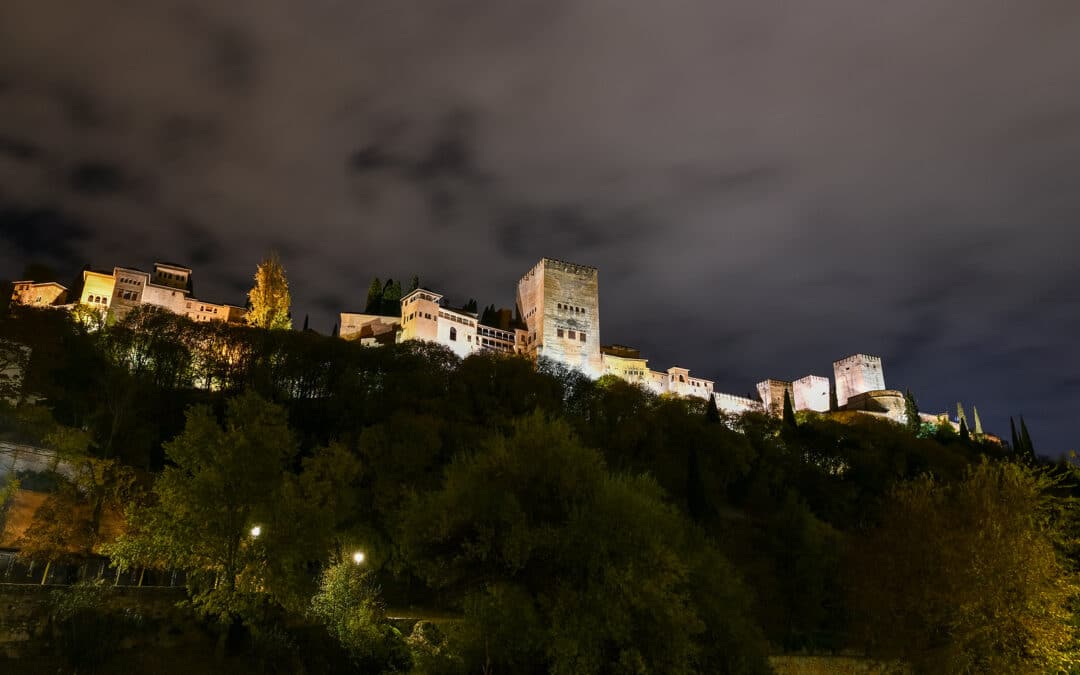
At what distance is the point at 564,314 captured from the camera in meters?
92.6

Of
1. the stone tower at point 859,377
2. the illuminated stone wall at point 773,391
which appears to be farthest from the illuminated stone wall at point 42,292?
the stone tower at point 859,377

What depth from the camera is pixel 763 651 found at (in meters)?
25.5

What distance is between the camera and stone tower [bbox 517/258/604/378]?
89938 mm

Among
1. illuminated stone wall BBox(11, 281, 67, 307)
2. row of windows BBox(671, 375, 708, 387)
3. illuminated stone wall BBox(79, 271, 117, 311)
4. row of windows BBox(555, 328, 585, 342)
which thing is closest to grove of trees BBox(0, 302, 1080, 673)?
illuminated stone wall BBox(79, 271, 117, 311)

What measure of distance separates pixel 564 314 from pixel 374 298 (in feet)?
82.9

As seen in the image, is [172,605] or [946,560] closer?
[172,605]

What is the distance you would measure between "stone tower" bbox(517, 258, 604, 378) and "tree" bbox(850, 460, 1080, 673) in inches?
2319

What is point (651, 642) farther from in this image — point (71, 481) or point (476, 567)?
point (71, 481)

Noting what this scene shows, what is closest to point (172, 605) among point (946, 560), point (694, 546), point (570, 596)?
point (570, 596)

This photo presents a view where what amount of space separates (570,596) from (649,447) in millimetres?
35108

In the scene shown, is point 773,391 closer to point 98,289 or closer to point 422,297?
point 422,297

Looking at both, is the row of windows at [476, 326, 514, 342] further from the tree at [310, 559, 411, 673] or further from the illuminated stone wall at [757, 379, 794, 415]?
the tree at [310, 559, 411, 673]

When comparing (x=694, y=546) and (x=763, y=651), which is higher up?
(x=694, y=546)

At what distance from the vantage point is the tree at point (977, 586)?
2577cm
